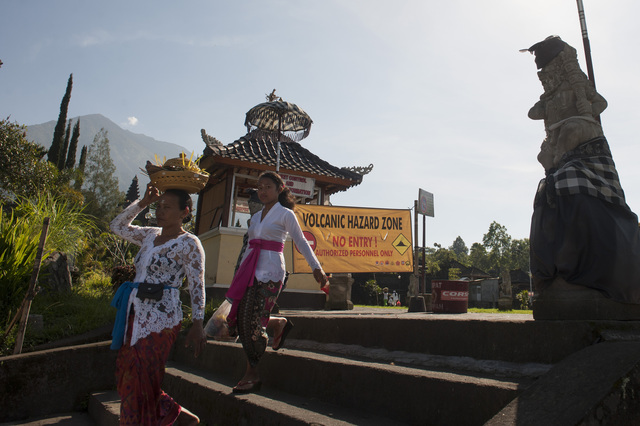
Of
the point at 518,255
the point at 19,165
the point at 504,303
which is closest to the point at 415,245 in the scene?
the point at 504,303

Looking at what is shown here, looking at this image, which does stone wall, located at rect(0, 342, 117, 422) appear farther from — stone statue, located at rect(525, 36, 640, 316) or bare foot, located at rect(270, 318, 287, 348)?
stone statue, located at rect(525, 36, 640, 316)

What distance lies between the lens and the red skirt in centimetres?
254

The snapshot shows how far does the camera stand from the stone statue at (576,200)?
9.23 feet

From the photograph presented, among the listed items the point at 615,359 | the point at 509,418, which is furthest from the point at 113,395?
the point at 615,359

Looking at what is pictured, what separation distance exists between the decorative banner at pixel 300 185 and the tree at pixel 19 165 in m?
11.8

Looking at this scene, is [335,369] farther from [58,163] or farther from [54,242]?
[58,163]

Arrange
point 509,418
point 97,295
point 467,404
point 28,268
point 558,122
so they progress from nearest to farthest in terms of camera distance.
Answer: point 509,418 → point 467,404 → point 558,122 → point 28,268 → point 97,295

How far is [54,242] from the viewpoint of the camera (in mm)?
6562

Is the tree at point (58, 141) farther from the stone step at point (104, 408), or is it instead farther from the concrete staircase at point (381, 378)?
the concrete staircase at point (381, 378)

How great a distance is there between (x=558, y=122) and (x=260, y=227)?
2579 millimetres

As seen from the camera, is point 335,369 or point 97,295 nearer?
point 335,369

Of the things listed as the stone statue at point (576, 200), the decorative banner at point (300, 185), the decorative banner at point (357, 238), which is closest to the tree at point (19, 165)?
the decorative banner at point (300, 185)

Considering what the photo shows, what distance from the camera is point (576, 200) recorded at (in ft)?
9.87

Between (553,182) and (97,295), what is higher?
(553,182)
